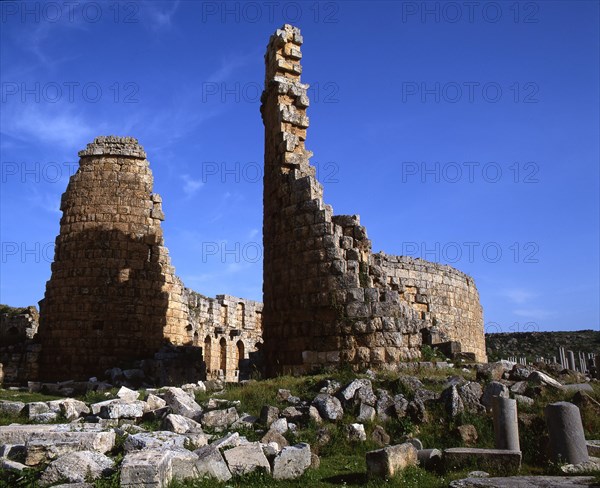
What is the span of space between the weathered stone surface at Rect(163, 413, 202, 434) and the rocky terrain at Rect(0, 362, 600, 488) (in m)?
0.03

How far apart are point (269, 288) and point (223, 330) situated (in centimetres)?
1016

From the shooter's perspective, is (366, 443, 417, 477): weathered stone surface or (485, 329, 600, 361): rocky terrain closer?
(366, 443, 417, 477): weathered stone surface

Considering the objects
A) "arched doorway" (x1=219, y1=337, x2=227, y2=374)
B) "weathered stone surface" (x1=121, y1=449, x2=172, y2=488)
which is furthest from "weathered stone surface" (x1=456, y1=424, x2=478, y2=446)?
"arched doorway" (x1=219, y1=337, x2=227, y2=374)

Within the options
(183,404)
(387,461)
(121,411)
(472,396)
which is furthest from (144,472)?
(472,396)

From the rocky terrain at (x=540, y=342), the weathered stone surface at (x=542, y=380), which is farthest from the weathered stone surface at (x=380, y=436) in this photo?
the rocky terrain at (x=540, y=342)

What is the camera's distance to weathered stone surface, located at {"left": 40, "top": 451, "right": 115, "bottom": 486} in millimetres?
6031

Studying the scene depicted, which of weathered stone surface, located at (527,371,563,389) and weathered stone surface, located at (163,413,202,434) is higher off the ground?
weathered stone surface, located at (527,371,563,389)

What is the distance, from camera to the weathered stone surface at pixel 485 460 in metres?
7.11

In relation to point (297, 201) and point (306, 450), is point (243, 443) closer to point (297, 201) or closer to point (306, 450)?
point (306, 450)

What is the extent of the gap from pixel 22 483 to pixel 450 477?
4643 mm

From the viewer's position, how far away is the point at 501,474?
23.0 ft

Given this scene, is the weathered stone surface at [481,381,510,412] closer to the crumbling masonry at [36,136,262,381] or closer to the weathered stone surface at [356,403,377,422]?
the weathered stone surface at [356,403,377,422]

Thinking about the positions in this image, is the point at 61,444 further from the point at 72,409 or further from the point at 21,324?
the point at 21,324

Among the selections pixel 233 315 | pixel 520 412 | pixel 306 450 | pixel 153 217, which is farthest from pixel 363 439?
pixel 233 315
